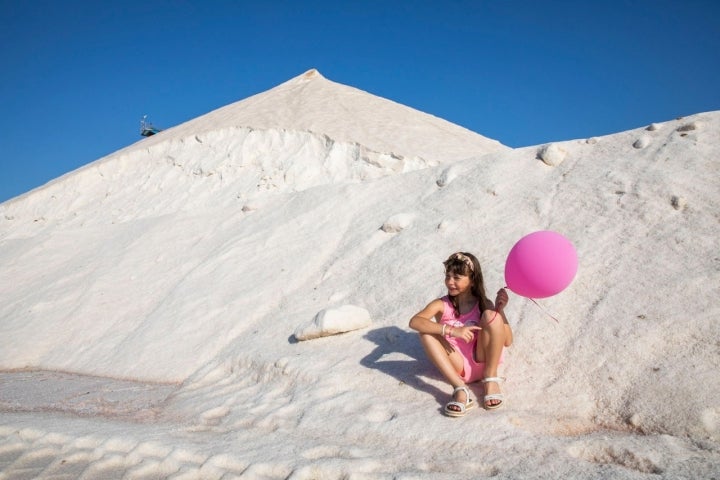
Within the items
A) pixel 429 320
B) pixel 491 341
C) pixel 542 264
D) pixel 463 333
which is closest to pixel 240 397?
pixel 429 320

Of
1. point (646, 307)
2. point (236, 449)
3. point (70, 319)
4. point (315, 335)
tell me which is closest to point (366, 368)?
point (315, 335)

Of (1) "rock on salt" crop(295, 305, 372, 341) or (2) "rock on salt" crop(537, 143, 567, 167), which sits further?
(2) "rock on salt" crop(537, 143, 567, 167)

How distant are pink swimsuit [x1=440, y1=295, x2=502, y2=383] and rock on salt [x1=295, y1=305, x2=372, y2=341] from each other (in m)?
1.41

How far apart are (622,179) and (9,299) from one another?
32.1 feet

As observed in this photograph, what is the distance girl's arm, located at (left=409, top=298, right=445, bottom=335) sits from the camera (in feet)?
11.1

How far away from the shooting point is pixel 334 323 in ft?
15.6

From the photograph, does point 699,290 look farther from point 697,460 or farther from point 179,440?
point 179,440

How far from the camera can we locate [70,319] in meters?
7.21

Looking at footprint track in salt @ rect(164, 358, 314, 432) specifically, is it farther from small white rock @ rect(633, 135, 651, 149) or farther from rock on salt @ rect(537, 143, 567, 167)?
small white rock @ rect(633, 135, 651, 149)

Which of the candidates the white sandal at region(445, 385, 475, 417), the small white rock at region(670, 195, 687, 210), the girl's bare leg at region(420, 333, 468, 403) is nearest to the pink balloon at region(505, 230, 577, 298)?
the girl's bare leg at region(420, 333, 468, 403)

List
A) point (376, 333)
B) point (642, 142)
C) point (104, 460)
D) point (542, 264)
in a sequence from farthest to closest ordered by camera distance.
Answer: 1. point (642, 142)
2. point (376, 333)
3. point (542, 264)
4. point (104, 460)

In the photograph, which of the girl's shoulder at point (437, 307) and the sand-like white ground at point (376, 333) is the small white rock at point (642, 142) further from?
the girl's shoulder at point (437, 307)

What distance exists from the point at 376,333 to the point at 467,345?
1.34 metres

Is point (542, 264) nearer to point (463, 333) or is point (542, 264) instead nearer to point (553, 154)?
point (463, 333)
